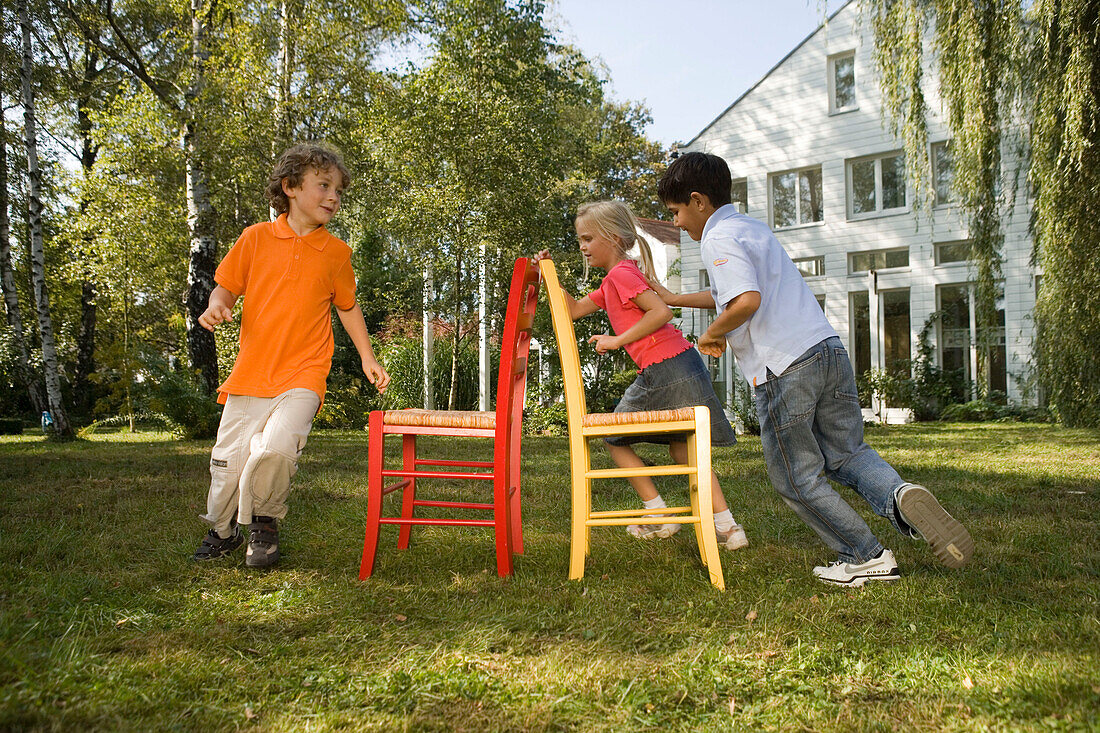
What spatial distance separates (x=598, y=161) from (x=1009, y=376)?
1676cm

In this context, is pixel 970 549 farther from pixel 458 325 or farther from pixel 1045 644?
pixel 458 325

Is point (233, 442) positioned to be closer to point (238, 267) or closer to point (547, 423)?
point (238, 267)

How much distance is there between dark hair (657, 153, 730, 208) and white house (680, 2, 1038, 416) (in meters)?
13.5

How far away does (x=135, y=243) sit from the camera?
16.1 metres

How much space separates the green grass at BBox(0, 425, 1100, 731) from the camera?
6.63 ft

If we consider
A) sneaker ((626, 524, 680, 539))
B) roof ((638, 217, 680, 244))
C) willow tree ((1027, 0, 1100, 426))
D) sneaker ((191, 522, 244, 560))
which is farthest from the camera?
roof ((638, 217, 680, 244))

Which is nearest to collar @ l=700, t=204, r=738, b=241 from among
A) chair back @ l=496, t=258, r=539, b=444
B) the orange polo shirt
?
chair back @ l=496, t=258, r=539, b=444

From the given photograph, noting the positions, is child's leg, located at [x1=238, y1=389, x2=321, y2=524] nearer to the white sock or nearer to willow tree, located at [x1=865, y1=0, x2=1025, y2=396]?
the white sock

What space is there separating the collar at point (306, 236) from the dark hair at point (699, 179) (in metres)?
1.54

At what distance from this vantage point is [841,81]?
1808cm

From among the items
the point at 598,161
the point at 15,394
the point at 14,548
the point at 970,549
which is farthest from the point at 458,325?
the point at 598,161

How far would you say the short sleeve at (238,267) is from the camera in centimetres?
371

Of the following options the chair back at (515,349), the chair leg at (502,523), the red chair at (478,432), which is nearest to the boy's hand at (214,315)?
the red chair at (478,432)

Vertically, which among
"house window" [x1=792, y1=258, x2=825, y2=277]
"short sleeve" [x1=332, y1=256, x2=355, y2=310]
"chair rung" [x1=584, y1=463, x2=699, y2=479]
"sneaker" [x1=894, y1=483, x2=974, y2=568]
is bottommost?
"sneaker" [x1=894, y1=483, x2=974, y2=568]
